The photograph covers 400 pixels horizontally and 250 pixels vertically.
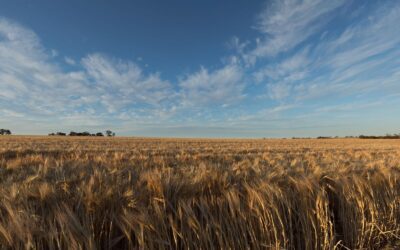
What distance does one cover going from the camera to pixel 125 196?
209 centimetres

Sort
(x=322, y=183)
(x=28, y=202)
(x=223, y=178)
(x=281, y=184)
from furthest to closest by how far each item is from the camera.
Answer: (x=322, y=183) < (x=281, y=184) < (x=223, y=178) < (x=28, y=202)

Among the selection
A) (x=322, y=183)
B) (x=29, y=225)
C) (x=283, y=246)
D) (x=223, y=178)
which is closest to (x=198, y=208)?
(x=223, y=178)

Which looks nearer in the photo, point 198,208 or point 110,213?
point 110,213

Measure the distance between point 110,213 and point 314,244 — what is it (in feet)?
6.57

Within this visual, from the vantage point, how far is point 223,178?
9.04ft

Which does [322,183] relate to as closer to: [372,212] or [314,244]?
[372,212]

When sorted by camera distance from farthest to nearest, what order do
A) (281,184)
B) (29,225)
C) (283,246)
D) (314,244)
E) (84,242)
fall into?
(281,184)
(314,244)
(283,246)
(84,242)
(29,225)

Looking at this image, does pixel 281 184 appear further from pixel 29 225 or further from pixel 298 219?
pixel 29 225

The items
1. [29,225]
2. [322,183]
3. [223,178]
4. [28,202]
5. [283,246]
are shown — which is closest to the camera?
[29,225]

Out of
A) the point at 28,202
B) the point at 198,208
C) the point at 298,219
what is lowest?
the point at 298,219

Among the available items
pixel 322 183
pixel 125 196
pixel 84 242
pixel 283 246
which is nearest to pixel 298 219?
pixel 283 246

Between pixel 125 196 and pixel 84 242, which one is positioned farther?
pixel 125 196

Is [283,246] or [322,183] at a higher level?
[322,183]

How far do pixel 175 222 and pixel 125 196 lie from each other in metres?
0.49
